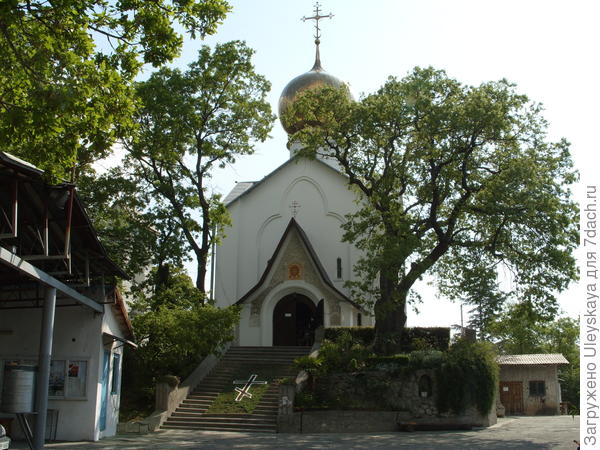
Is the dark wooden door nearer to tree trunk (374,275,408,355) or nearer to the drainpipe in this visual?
tree trunk (374,275,408,355)

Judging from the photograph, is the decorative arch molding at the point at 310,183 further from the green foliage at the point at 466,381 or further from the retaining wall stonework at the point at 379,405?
the retaining wall stonework at the point at 379,405

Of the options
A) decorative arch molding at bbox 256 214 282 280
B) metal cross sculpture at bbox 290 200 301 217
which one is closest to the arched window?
decorative arch molding at bbox 256 214 282 280

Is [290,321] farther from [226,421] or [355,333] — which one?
[226,421]

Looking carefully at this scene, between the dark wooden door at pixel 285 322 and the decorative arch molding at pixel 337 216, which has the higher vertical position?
the decorative arch molding at pixel 337 216

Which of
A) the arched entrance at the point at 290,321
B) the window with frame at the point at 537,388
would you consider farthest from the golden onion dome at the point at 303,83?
the window with frame at the point at 537,388

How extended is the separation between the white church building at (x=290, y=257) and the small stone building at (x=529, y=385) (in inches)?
408

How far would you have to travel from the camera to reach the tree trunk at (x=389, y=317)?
22391 mm

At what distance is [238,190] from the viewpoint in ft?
119

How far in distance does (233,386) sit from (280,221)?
10.7 m

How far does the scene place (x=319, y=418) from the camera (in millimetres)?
19406

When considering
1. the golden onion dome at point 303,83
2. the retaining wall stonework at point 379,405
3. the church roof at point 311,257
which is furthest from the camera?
the golden onion dome at point 303,83

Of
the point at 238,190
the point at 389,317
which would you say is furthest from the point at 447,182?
the point at 238,190

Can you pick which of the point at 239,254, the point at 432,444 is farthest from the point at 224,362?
the point at 432,444

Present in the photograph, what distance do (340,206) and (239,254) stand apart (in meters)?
5.37
